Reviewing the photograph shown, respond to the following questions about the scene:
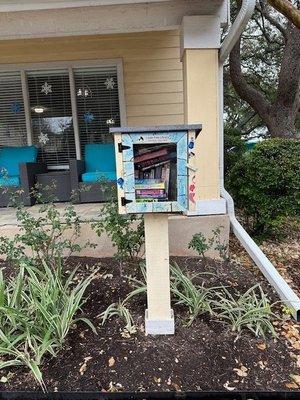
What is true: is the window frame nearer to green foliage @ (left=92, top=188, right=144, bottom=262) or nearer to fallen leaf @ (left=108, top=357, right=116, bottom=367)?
green foliage @ (left=92, top=188, right=144, bottom=262)

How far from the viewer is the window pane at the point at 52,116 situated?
5.63m

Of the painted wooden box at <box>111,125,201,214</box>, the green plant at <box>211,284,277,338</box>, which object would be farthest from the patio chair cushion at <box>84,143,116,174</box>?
the painted wooden box at <box>111,125,201,214</box>

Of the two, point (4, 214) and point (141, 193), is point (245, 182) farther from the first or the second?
point (4, 214)

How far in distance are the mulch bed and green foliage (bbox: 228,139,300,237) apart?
5.72 ft

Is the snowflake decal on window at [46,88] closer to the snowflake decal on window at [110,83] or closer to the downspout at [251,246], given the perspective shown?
the snowflake decal on window at [110,83]

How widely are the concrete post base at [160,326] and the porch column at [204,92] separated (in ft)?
4.39

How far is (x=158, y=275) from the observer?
7.48ft

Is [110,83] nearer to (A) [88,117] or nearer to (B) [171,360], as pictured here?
(A) [88,117]

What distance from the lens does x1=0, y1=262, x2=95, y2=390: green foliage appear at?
82.7 inches

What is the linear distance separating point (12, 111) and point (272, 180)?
4.30 m

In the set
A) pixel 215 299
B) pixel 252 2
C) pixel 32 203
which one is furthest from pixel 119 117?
pixel 215 299

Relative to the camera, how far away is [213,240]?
341 cm

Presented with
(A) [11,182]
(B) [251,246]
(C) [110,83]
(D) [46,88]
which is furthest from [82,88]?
(B) [251,246]

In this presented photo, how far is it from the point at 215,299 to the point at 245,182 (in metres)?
1.90
